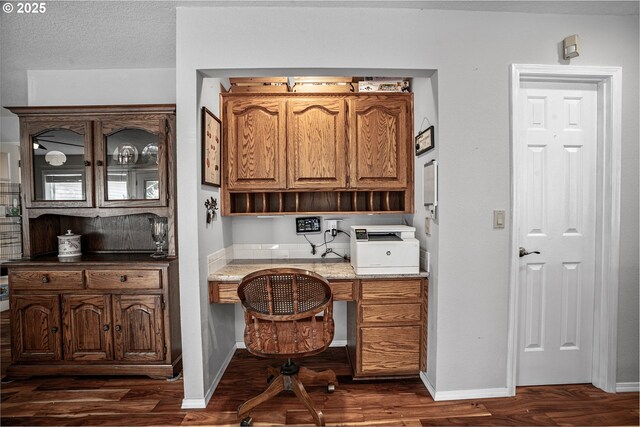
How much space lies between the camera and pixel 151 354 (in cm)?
230

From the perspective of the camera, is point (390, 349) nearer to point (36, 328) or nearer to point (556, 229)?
point (556, 229)

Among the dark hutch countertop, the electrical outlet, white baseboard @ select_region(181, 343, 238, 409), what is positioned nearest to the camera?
white baseboard @ select_region(181, 343, 238, 409)

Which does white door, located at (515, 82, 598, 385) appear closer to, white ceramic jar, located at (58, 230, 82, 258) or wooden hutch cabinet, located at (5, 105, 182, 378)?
wooden hutch cabinet, located at (5, 105, 182, 378)

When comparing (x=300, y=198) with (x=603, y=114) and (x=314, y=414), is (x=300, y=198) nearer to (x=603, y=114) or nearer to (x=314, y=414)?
(x=314, y=414)

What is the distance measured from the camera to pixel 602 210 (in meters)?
2.07

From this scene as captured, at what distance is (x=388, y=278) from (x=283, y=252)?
3.43 ft

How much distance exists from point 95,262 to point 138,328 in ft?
1.92

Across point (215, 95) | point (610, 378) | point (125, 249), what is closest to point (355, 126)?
point (215, 95)

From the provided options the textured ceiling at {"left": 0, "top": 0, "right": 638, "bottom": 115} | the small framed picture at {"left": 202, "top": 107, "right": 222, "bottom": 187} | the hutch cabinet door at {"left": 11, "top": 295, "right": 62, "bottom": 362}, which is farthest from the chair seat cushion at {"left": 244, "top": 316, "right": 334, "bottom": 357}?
the textured ceiling at {"left": 0, "top": 0, "right": 638, "bottom": 115}

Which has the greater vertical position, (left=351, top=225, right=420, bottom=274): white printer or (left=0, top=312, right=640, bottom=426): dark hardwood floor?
(left=351, top=225, right=420, bottom=274): white printer

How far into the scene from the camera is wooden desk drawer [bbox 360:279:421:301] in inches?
84.3

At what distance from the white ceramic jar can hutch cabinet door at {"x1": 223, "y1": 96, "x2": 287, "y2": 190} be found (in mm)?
1388

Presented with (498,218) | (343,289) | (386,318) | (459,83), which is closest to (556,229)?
(498,218)

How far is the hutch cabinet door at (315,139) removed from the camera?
245 cm
